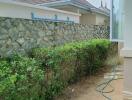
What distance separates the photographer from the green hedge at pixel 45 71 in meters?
4.54

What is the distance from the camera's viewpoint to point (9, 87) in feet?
14.1

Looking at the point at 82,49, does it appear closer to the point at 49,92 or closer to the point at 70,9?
the point at 49,92

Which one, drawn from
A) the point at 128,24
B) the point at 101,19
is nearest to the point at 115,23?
the point at 128,24

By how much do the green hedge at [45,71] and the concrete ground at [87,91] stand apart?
0.20 m

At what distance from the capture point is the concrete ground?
6.62m

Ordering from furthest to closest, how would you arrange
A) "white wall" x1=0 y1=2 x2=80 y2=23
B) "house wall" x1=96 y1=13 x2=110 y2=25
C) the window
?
"house wall" x1=96 y1=13 x2=110 y2=25, "white wall" x1=0 y1=2 x2=80 y2=23, the window

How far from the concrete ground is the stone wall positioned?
1.66 metres

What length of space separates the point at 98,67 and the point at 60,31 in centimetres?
201

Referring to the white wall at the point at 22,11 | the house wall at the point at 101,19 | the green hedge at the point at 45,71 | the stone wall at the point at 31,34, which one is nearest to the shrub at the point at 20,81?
the green hedge at the point at 45,71

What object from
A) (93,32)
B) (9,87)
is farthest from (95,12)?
(9,87)

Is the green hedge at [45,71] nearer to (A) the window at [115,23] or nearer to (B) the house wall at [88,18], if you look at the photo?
(A) the window at [115,23]

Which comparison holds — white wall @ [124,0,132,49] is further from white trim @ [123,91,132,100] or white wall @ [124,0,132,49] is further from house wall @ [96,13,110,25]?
house wall @ [96,13,110,25]

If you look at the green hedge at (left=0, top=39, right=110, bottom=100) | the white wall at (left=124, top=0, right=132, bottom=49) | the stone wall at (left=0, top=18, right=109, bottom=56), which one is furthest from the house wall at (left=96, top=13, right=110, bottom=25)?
the white wall at (left=124, top=0, right=132, bottom=49)

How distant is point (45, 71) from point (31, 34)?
6.66 ft
